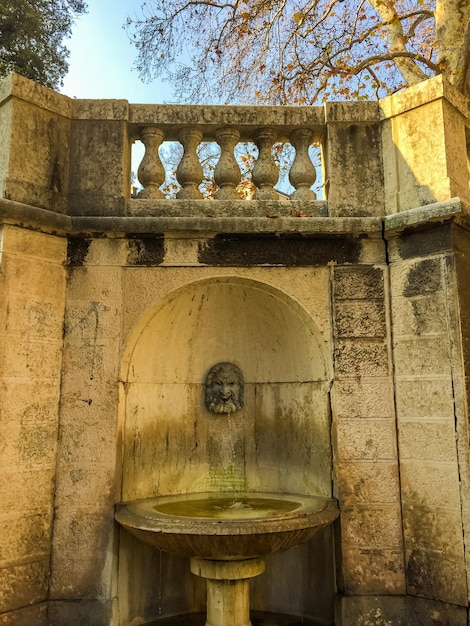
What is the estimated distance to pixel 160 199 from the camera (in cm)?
426

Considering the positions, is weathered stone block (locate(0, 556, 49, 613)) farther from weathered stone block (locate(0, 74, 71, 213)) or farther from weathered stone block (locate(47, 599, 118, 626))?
weathered stone block (locate(0, 74, 71, 213))

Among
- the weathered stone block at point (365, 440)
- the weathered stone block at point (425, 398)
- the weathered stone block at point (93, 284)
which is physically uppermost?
the weathered stone block at point (93, 284)

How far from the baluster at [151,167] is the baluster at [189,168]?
162mm

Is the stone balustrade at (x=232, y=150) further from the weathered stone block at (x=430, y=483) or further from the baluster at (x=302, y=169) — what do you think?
the weathered stone block at (x=430, y=483)

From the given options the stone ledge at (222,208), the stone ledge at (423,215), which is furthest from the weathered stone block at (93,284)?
the stone ledge at (423,215)

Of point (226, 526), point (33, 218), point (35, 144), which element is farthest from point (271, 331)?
point (35, 144)

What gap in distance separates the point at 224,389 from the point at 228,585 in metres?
1.53

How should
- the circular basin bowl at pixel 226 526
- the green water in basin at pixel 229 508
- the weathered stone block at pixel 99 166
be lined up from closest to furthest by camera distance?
the circular basin bowl at pixel 226 526 → the green water in basin at pixel 229 508 → the weathered stone block at pixel 99 166

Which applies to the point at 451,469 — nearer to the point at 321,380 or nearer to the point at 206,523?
the point at 321,380

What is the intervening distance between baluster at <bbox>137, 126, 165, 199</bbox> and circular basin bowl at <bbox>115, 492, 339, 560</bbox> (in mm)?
2375

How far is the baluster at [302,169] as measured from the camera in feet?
14.2

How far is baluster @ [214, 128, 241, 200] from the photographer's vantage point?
14.1ft

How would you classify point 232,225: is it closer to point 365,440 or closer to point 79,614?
point 365,440

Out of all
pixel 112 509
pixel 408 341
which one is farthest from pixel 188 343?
pixel 408 341
